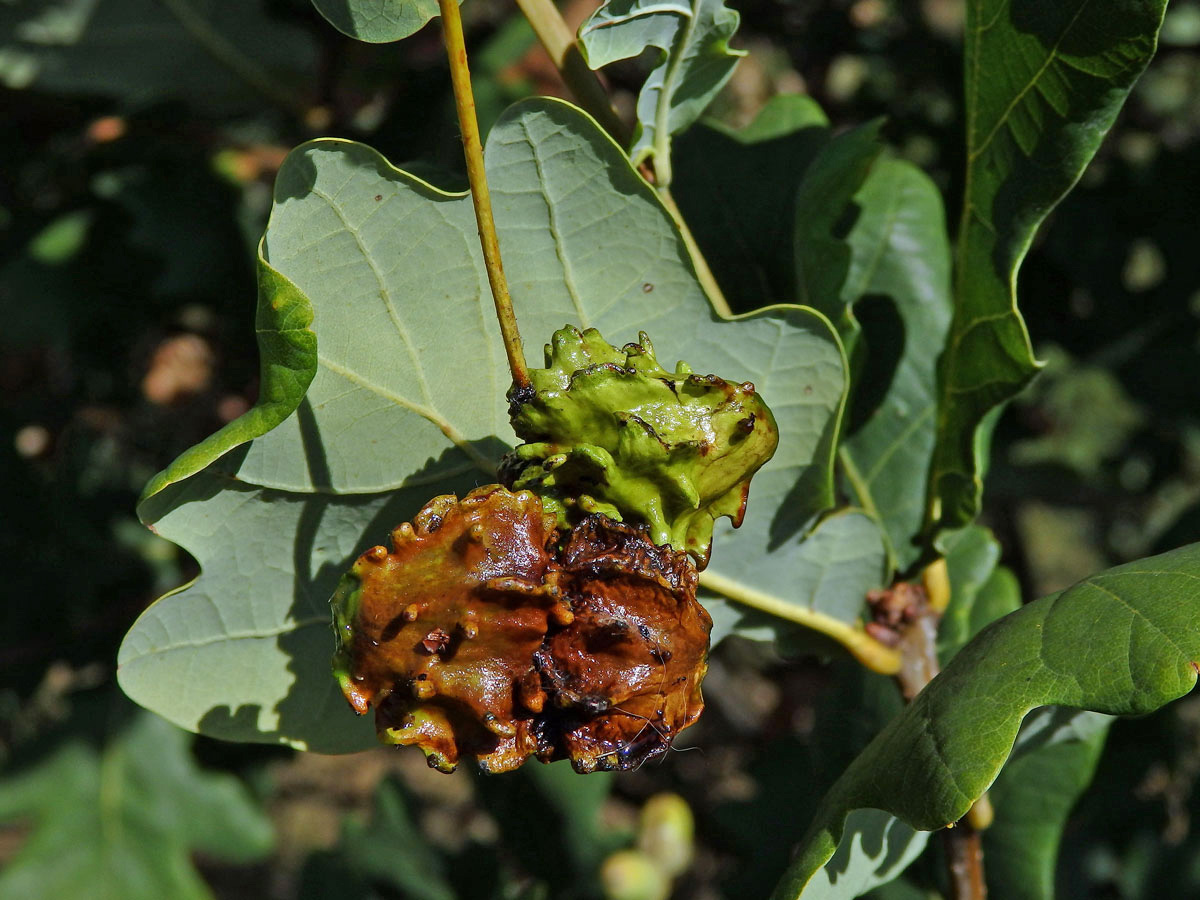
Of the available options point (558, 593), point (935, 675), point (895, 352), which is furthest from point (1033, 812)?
point (558, 593)

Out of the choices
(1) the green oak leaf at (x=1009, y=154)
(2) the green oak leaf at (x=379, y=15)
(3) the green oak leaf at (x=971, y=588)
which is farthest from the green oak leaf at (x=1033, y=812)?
(2) the green oak leaf at (x=379, y=15)

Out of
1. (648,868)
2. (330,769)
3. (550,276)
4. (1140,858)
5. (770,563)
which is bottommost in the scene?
(330,769)

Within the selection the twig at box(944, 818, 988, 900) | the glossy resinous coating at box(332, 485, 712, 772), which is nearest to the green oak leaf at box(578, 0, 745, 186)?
the glossy resinous coating at box(332, 485, 712, 772)

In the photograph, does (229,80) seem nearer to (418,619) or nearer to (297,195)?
(297,195)

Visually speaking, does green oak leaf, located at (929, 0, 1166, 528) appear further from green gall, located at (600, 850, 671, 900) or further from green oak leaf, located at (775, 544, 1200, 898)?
green gall, located at (600, 850, 671, 900)

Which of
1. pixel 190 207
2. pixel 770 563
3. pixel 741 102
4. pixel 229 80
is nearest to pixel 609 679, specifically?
pixel 770 563

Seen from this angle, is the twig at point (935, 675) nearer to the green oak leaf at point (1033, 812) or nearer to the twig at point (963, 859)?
the twig at point (963, 859)
